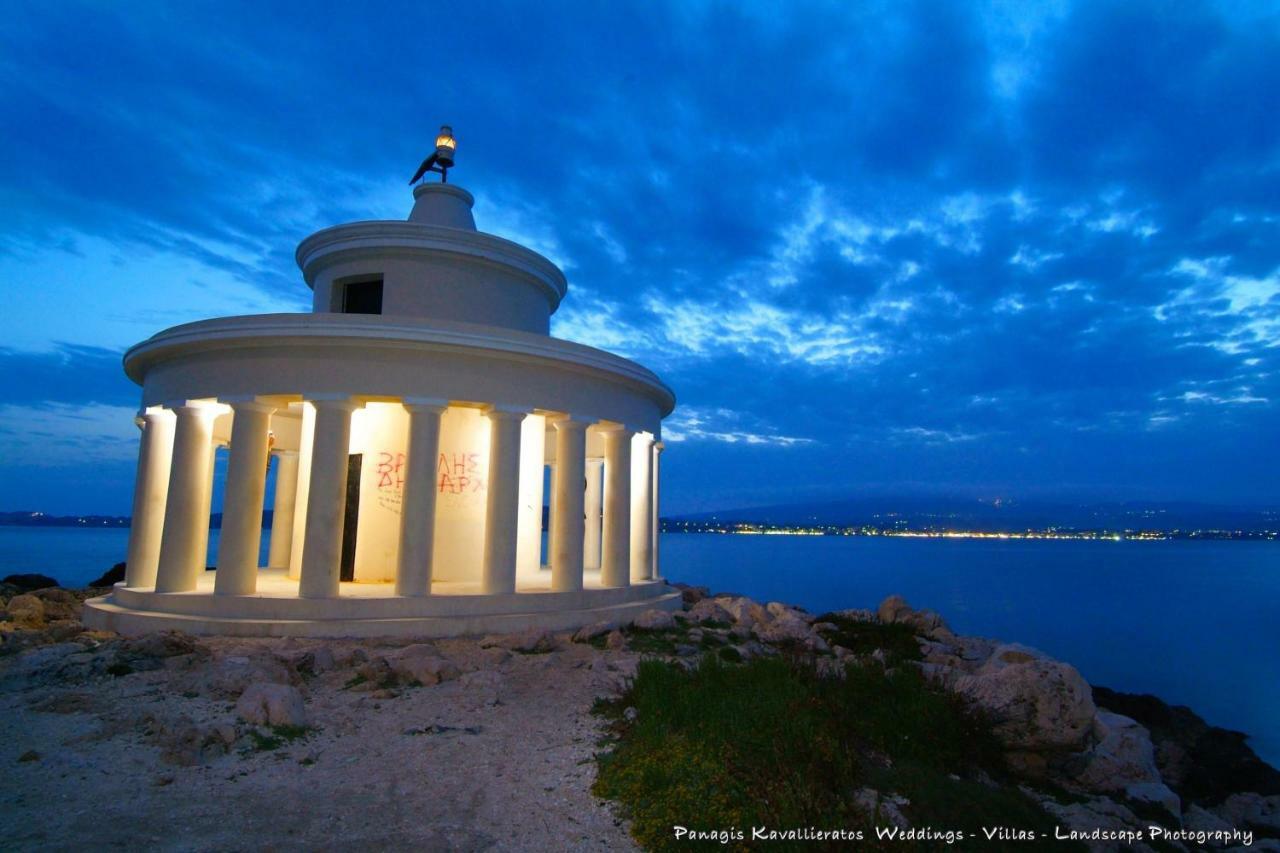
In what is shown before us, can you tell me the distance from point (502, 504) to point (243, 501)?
15.1 ft

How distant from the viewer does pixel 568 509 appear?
15.4 meters

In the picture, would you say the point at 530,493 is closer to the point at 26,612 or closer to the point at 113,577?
the point at 26,612

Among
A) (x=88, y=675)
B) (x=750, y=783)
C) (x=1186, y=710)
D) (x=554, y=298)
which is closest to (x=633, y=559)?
(x=554, y=298)

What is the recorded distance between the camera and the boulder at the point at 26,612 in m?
15.0

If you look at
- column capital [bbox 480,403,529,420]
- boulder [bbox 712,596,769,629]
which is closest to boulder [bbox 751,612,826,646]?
boulder [bbox 712,596,769,629]

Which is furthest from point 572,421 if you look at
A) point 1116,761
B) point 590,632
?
point 1116,761

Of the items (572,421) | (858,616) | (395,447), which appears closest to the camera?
(572,421)

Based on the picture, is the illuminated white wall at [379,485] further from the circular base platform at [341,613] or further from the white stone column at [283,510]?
the white stone column at [283,510]

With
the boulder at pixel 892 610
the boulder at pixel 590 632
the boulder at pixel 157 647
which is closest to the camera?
the boulder at pixel 157 647

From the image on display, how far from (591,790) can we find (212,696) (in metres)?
5.49

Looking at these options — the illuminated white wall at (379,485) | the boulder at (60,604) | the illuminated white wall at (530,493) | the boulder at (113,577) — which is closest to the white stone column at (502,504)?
the illuminated white wall at (379,485)

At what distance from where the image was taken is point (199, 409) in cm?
1448

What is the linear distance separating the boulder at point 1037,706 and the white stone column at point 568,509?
7.84 metres

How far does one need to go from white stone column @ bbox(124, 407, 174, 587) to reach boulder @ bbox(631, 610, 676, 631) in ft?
31.7
